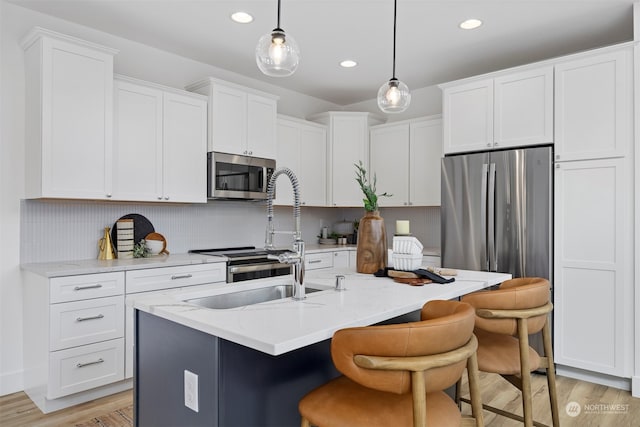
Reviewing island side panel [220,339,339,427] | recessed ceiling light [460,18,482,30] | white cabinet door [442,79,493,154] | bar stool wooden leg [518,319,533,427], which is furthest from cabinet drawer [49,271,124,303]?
recessed ceiling light [460,18,482,30]

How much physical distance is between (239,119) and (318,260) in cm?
164

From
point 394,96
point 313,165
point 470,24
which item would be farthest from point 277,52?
point 313,165

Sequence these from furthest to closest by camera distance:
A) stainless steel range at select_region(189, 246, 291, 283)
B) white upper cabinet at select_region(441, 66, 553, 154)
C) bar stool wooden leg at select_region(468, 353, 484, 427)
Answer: stainless steel range at select_region(189, 246, 291, 283), white upper cabinet at select_region(441, 66, 553, 154), bar stool wooden leg at select_region(468, 353, 484, 427)

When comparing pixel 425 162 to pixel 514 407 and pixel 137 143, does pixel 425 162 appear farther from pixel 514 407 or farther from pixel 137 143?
pixel 137 143

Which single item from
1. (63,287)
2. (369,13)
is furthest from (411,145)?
(63,287)

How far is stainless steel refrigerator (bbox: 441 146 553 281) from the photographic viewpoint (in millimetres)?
3283

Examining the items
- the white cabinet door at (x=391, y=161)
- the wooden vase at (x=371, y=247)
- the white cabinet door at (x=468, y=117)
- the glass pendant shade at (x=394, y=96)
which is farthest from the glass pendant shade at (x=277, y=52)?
the white cabinet door at (x=391, y=161)

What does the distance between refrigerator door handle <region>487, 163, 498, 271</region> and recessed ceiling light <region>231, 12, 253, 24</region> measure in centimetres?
225

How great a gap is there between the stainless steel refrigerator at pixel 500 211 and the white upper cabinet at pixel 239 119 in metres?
1.74

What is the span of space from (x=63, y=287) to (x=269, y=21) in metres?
2.36

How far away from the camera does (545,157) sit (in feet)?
10.7

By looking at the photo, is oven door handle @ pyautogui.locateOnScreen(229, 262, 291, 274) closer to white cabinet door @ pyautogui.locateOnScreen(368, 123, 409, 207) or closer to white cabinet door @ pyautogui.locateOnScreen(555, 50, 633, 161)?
white cabinet door @ pyautogui.locateOnScreen(368, 123, 409, 207)

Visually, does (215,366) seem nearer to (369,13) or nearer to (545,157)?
(369,13)

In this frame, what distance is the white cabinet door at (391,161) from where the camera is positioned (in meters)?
4.71
